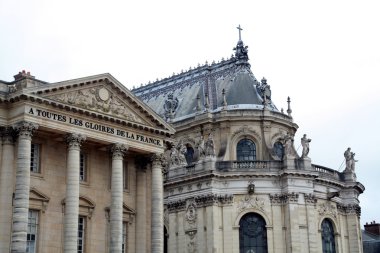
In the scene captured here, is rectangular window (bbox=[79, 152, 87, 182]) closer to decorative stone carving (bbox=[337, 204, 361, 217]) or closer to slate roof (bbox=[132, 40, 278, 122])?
slate roof (bbox=[132, 40, 278, 122])

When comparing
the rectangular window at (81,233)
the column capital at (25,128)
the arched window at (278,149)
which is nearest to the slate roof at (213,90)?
the arched window at (278,149)

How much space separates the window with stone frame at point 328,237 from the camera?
197ft

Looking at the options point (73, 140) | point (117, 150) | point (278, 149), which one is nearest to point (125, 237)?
point (117, 150)

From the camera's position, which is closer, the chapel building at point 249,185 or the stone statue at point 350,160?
the chapel building at point 249,185

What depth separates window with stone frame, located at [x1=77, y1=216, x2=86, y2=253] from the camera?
42.0m

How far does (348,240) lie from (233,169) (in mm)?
12746

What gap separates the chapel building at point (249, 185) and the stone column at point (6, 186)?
1920 centimetres

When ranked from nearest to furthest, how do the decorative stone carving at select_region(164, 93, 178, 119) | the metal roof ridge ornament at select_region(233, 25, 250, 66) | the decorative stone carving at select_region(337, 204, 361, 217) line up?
1. the decorative stone carving at select_region(337, 204, 361, 217)
2. the decorative stone carving at select_region(164, 93, 178, 119)
3. the metal roof ridge ornament at select_region(233, 25, 250, 66)

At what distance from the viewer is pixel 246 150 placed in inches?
2443

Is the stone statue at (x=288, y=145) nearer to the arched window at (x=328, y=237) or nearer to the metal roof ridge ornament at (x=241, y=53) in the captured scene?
the arched window at (x=328, y=237)

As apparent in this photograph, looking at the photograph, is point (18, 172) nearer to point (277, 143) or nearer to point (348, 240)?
point (277, 143)

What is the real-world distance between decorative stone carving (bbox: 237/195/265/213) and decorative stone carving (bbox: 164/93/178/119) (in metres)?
13.0

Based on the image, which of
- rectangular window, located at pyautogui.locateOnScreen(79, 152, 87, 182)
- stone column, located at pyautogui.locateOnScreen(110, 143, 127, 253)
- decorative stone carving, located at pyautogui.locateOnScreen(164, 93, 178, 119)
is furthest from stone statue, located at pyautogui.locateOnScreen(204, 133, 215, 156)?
rectangular window, located at pyautogui.locateOnScreen(79, 152, 87, 182)

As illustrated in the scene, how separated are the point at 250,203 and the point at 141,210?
14.9 meters
